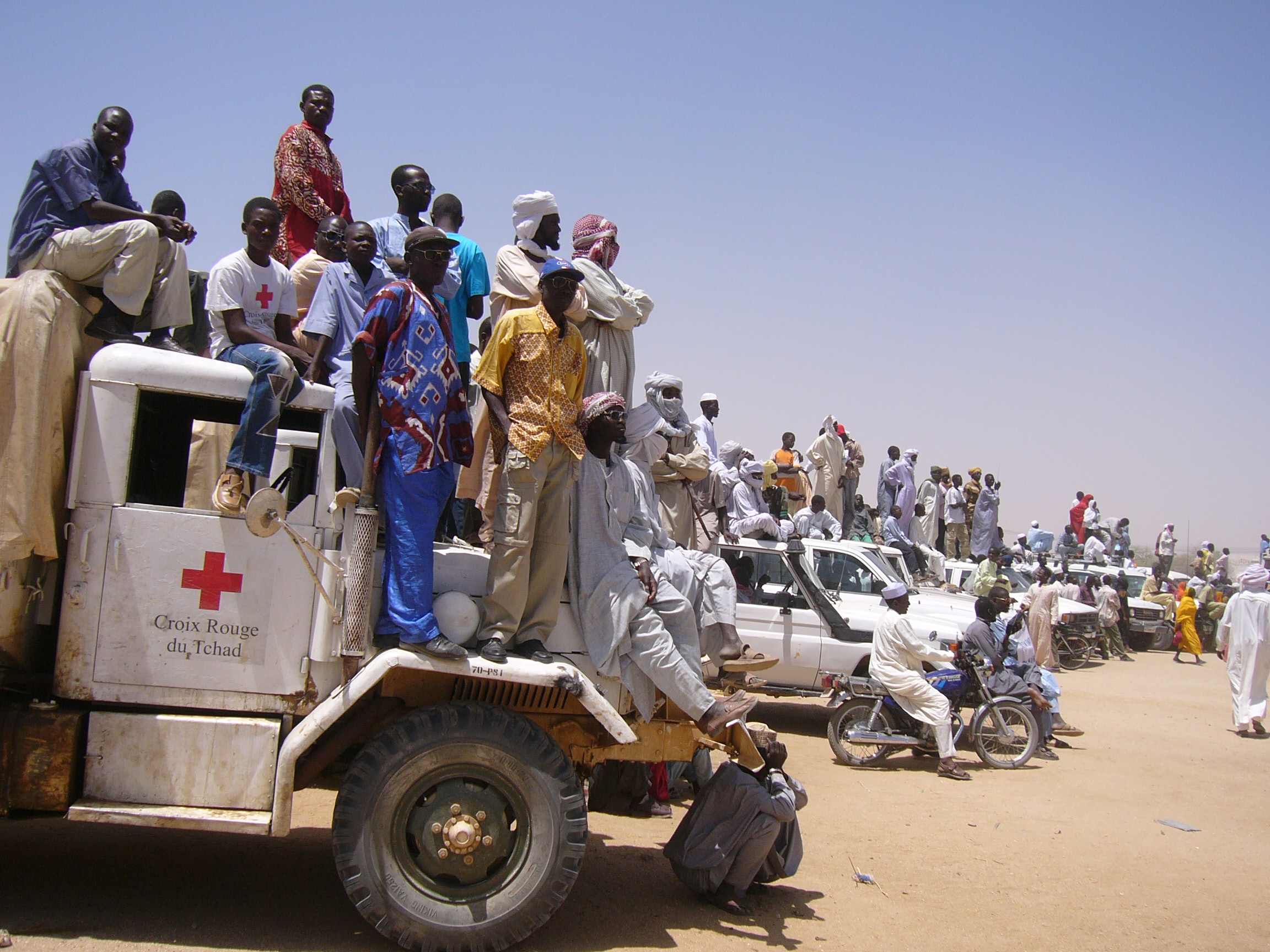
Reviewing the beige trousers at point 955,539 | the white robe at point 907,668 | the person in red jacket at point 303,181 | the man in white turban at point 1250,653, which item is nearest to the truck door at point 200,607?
the person in red jacket at point 303,181

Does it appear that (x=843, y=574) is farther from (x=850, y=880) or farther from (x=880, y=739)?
(x=850, y=880)

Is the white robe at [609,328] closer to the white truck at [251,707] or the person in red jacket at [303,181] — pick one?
the white truck at [251,707]

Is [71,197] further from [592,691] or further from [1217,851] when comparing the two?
[1217,851]

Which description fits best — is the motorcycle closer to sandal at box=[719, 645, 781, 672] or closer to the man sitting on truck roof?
sandal at box=[719, 645, 781, 672]

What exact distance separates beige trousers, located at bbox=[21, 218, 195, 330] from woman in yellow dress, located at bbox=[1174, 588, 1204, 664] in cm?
2146

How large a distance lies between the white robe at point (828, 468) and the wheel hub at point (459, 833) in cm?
1448

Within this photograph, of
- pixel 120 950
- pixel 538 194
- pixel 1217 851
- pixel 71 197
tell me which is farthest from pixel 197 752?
pixel 1217 851

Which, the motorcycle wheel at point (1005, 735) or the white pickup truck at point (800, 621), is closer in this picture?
the motorcycle wheel at point (1005, 735)

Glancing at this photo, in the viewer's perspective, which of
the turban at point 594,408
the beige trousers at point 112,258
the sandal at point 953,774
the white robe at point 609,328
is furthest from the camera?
the sandal at point 953,774

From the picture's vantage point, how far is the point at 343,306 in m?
5.44

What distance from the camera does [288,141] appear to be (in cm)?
704

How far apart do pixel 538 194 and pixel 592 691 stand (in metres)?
2.98

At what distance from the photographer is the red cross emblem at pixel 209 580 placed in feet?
14.0

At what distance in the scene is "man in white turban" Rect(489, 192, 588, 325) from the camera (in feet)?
18.9
